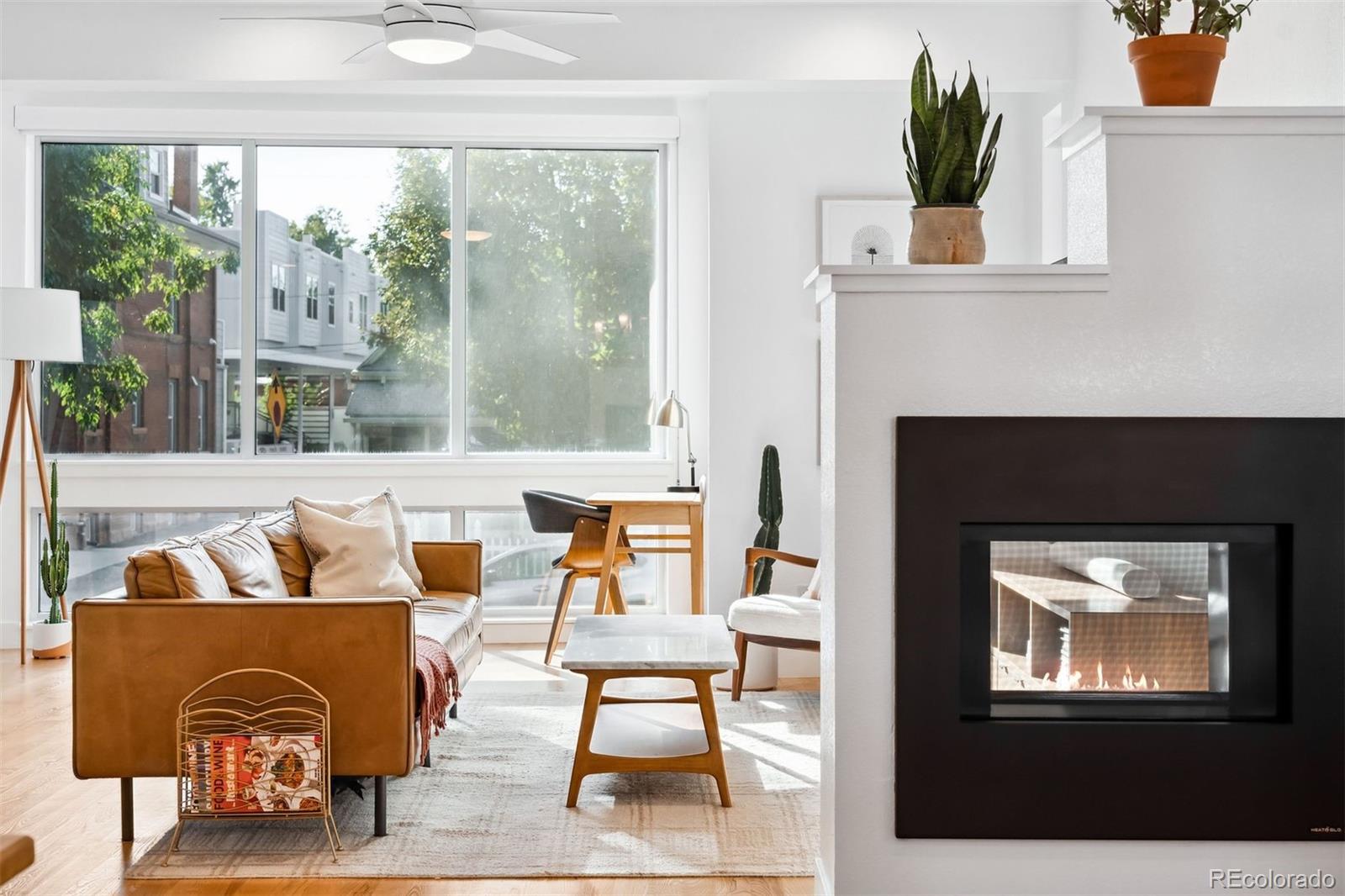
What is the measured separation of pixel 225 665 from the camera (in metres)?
2.80

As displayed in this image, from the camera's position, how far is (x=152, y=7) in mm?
4199

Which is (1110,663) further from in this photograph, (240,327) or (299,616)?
(240,327)

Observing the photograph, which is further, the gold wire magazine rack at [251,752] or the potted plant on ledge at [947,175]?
the gold wire magazine rack at [251,752]

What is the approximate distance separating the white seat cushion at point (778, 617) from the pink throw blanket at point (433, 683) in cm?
Answer: 123

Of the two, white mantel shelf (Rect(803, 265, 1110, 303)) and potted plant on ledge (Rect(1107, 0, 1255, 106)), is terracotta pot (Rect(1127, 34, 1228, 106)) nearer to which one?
potted plant on ledge (Rect(1107, 0, 1255, 106))

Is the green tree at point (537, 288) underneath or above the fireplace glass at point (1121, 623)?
above

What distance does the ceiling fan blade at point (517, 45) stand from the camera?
352 cm

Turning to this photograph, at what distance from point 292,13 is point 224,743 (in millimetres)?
2871

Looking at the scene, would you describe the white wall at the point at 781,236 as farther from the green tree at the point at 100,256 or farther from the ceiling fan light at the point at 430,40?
the green tree at the point at 100,256

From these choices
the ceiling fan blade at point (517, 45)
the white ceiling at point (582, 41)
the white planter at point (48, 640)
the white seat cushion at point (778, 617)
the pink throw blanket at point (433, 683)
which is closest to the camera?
the pink throw blanket at point (433, 683)

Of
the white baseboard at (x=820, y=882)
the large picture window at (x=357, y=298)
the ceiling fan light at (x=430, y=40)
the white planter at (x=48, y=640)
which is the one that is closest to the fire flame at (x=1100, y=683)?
the white baseboard at (x=820, y=882)

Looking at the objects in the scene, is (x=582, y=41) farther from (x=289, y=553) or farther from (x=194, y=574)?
(x=194, y=574)

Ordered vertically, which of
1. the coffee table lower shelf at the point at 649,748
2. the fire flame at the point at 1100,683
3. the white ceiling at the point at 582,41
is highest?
the white ceiling at the point at 582,41

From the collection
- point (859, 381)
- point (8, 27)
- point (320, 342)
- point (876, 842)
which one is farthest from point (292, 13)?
point (876, 842)
